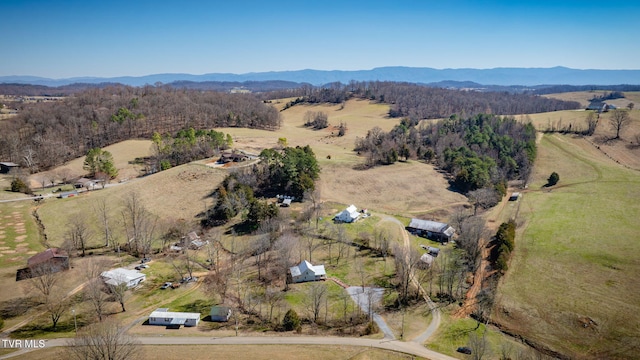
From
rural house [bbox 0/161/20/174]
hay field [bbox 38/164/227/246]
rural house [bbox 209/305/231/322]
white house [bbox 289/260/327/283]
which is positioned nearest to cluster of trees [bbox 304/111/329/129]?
hay field [bbox 38/164/227/246]

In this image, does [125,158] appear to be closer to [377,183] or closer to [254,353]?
[377,183]

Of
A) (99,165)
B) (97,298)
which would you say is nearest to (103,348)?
(97,298)

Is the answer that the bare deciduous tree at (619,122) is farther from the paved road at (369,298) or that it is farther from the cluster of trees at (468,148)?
the paved road at (369,298)

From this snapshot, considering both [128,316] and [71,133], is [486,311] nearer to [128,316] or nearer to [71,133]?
[128,316]

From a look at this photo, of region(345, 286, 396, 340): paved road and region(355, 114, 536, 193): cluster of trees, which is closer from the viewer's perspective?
region(345, 286, 396, 340): paved road

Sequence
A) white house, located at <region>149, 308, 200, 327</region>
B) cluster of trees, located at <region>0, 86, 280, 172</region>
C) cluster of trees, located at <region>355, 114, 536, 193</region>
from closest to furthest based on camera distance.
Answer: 1. white house, located at <region>149, 308, 200, 327</region>
2. cluster of trees, located at <region>355, 114, 536, 193</region>
3. cluster of trees, located at <region>0, 86, 280, 172</region>

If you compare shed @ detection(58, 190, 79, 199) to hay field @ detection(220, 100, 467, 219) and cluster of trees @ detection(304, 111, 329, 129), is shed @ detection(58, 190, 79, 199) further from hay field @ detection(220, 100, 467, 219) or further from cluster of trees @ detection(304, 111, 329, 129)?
cluster of trees @ detection(304, 111, 329, 129)

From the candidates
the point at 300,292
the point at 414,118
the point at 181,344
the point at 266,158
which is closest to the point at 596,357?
the point at 300,292

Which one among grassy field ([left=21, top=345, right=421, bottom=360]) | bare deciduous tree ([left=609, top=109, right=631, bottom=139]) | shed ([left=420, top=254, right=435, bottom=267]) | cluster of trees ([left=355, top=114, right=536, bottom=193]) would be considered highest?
bare deciduous tree ([left=609, top=109, right=631, bottom=139])
